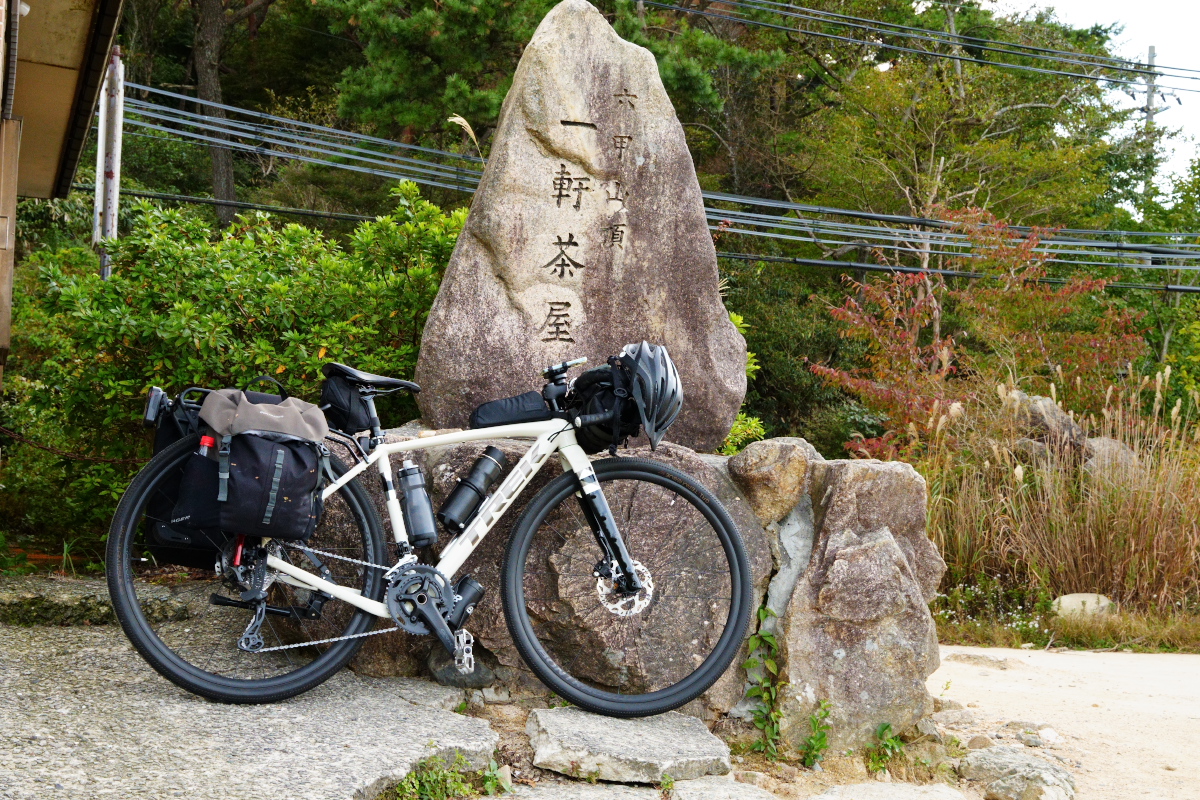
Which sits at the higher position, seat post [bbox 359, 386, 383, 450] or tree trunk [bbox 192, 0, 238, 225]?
tree trunk [bbox 192, 0, 238, 225]

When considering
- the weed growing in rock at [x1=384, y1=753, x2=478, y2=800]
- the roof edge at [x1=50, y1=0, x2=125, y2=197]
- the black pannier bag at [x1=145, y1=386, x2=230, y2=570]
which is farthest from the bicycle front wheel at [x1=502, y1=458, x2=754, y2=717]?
the roof edge at [x1=50, y1=0, x2=125, y2=197]

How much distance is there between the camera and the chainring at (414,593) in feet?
9.89

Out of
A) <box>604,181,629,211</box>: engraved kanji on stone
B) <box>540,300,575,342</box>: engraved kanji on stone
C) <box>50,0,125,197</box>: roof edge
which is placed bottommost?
<box>540,300,575,342</box>: engraved kanji on stone

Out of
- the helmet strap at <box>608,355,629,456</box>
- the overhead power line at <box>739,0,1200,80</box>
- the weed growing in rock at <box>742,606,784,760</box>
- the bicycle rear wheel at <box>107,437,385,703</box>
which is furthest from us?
the overhead power line at <box>739,0,1200,80</box>

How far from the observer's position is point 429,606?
3016 millimetres

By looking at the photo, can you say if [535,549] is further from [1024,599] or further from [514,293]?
[1024,599]

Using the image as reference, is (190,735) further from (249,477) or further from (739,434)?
(739,434)

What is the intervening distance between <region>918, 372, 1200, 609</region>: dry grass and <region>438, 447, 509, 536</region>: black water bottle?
13.5 feet

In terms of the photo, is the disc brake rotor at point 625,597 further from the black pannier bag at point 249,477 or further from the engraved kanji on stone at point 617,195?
the engraved kanji on stone at point 617,195

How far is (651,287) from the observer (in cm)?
411

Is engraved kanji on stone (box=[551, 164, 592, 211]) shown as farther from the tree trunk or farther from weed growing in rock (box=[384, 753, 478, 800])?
the tree trunk

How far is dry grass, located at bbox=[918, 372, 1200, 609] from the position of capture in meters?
6.22

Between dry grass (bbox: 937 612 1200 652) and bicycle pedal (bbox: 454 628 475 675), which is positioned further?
dry grass (bbox: 937 612 1200 652)

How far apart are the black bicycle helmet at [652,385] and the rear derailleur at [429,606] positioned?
73cm
